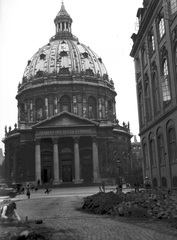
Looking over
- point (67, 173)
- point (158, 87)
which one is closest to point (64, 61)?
point (67, 173)

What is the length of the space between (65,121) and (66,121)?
19 centimetres

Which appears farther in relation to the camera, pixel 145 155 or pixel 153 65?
pixel 145 155

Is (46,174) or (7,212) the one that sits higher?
(46,174)

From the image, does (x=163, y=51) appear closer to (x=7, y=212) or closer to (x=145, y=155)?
(x=145, y=155)

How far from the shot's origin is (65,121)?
6494 cm

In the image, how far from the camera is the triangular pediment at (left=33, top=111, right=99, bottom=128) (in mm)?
64562

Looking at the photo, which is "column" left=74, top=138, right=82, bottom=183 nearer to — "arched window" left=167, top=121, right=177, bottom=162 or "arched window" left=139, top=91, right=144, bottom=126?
"arched window" left=139, top=91, right=144, bottom=126

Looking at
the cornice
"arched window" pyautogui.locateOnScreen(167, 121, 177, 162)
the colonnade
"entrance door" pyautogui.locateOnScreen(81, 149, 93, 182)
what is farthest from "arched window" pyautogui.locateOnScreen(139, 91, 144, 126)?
"entrance door" pyautogui.locateOnScreen(81, 149, 93, 182)

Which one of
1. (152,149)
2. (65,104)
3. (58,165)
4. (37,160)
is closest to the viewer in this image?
(152,149)

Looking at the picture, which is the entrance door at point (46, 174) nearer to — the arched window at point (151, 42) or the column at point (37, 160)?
the column at point (37, 160)

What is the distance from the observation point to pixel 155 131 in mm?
32562

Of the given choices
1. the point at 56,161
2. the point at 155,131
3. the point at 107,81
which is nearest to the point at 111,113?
the point at 107,81

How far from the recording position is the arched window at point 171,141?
90.2 ft

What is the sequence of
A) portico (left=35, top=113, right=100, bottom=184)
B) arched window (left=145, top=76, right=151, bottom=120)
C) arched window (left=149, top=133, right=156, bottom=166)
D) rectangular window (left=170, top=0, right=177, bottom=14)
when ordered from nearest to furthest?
rectangular window (left=170, top=0, right=177, bottom=14) < arched window (left=149, top=133, right=156, bottom=166) < arched window (left=145, top=76, right=151, bottom=120) < portico (left=35, top=113, right=100, bottom=184)
